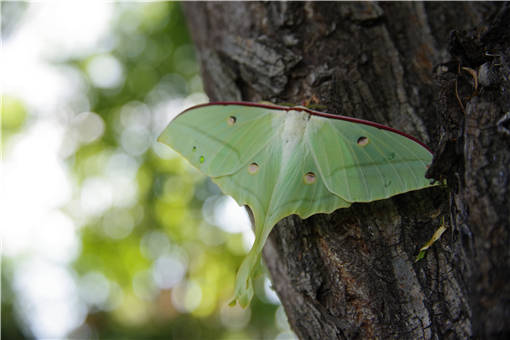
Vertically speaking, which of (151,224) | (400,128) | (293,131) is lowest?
(151,224)

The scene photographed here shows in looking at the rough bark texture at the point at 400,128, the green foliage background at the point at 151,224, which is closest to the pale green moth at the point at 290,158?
the rough bark texture at the point at 400,128

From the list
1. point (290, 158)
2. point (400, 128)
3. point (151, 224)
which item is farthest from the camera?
point (151, 224)

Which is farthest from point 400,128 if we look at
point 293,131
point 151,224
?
point 151,224

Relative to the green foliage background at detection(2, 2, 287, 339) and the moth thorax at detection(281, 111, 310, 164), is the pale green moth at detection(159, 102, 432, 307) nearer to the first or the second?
the moth thorax at detection(281, 111, 310, 164)

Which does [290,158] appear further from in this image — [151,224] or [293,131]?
[151,224]

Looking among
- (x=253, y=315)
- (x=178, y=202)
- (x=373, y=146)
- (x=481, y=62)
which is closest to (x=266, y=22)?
(x=373, y=146)

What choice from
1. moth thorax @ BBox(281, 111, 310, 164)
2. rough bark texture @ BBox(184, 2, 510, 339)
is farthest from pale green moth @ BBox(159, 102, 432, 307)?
rough bark texture @ BBox(184, 2, 510, 339)

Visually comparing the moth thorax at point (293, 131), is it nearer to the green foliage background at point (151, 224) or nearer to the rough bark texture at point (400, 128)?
the rough bark texture at point (400, 128)
